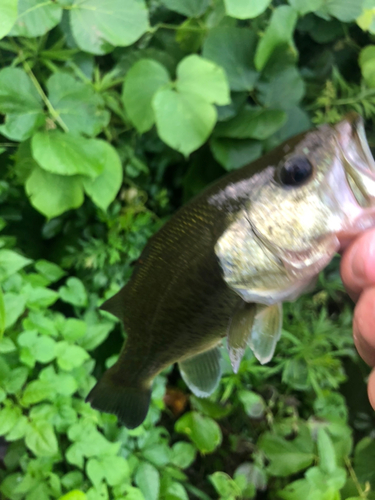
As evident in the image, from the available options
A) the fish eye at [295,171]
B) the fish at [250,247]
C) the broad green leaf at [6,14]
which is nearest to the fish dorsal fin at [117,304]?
the fish at [250,247]

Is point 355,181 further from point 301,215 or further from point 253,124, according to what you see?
point 253,124

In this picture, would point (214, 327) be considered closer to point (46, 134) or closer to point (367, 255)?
point (367, 255)

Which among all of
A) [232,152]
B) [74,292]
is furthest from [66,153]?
[232,152]

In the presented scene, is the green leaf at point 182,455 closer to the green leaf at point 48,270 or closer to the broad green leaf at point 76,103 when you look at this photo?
the green leaf at point 48,270

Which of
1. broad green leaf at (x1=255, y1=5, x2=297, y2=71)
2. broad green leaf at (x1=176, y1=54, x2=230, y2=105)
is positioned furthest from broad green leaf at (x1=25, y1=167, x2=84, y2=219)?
broad green leaf at (x1=255, y1=5, x2=297, y2=71)

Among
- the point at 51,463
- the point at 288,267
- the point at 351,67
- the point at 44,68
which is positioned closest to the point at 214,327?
the point at 288,267
